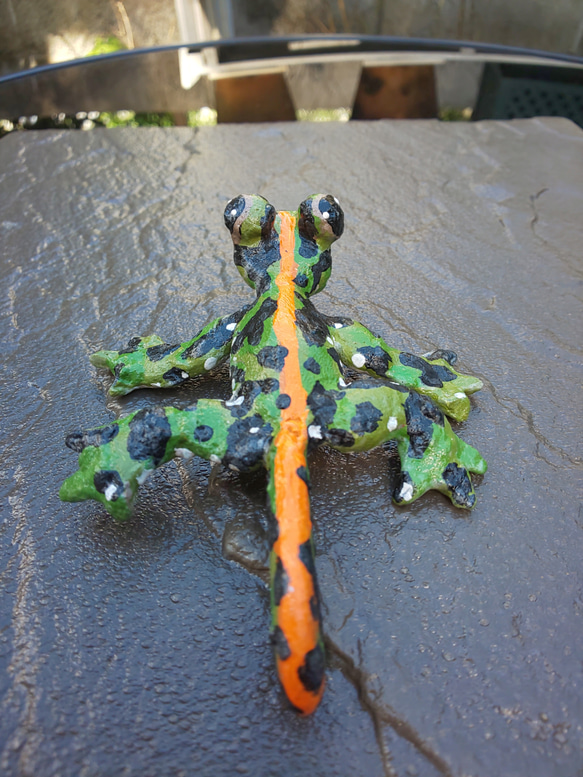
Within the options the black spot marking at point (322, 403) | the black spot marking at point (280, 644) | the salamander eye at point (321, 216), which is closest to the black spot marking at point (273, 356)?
the black spot marking at point (322, 403)

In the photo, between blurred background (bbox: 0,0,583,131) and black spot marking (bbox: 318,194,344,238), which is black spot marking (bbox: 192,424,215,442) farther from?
blurred background (bbox: 0,0,583,131)

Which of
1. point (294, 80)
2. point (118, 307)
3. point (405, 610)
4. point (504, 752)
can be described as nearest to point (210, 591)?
point (405, 610)

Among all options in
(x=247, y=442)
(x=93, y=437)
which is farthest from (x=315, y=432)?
(x=93, y=437)

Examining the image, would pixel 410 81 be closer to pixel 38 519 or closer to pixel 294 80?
pixel 294 80

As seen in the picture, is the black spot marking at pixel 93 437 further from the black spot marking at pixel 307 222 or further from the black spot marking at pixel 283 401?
the black spot marking at pixel 307 222

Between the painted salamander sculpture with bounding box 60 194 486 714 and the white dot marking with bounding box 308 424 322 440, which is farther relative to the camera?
the white dot marking with bounding box 308 424 322 440

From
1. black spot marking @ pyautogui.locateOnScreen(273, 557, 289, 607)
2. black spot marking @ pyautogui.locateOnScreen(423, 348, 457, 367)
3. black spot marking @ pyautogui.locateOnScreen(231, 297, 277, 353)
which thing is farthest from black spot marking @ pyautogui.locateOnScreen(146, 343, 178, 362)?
black spot marking @ pyautogui.locateOnScreen(273, 557, 289, 607)
